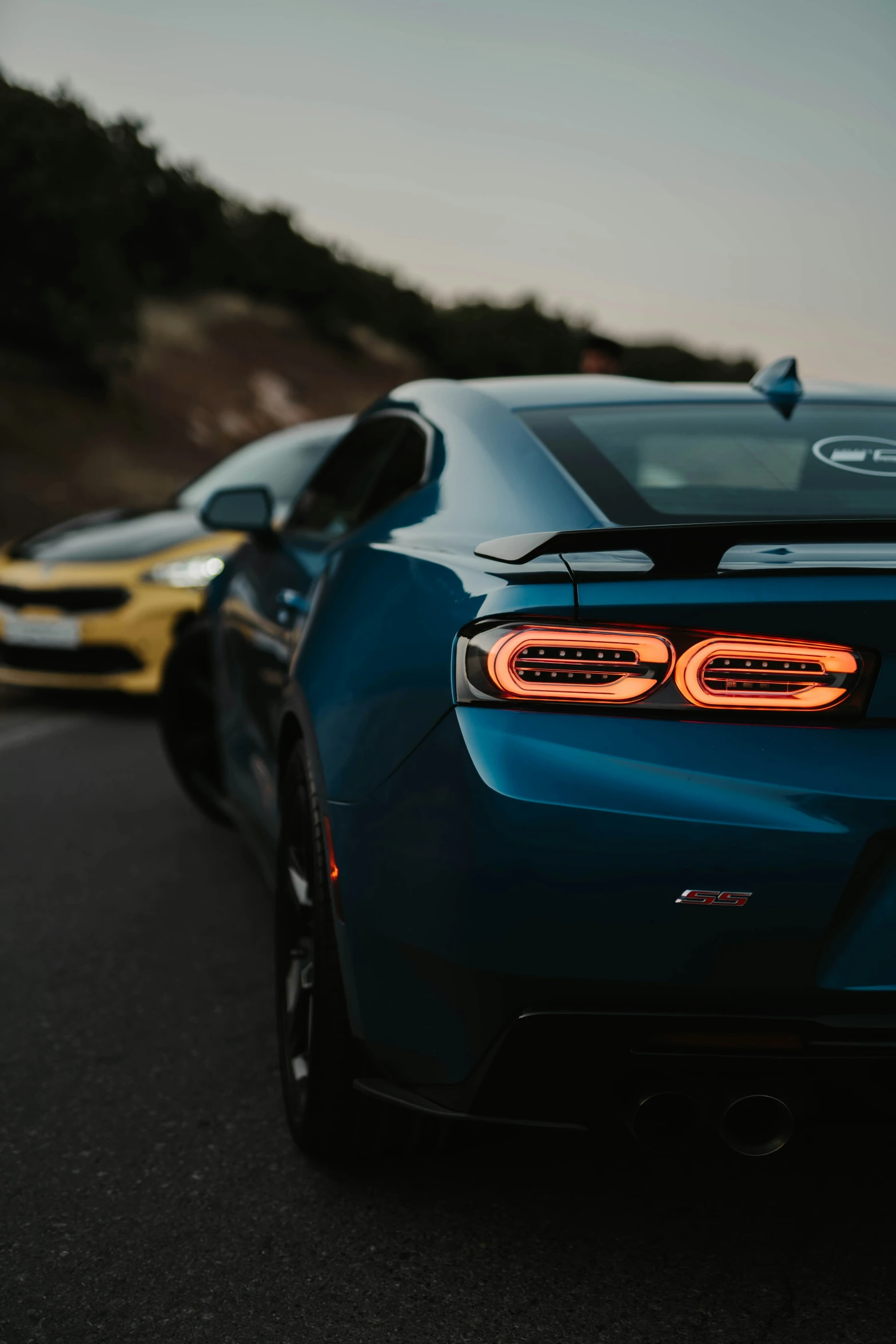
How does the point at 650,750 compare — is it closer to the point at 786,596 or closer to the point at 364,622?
the point at 786,596

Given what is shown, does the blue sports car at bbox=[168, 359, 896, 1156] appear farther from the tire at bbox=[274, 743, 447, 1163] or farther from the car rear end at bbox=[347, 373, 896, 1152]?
the tire at bbox=[274, 743, 447, 1163]

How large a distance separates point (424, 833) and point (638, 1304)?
81 cm

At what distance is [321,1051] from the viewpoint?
2408mm

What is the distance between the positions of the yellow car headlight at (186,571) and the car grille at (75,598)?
7.6 inches

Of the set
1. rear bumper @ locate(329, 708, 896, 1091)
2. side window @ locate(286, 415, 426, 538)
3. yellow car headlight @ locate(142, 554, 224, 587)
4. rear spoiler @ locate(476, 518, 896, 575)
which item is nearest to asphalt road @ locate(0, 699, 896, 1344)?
rear bumper @ locate(329, 708, 896, 1091)

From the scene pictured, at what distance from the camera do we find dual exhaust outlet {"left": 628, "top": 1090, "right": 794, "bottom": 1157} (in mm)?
1966

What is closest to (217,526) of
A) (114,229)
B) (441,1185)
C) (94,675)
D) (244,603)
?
(244,603)

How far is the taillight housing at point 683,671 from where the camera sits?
1876 mm

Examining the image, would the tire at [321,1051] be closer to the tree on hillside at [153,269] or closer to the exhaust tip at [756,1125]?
the exhaust tip at [756,1125]

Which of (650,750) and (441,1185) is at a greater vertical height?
(650,750)

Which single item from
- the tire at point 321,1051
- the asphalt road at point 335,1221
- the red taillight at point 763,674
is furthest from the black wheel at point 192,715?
the red taillight at point 763,674

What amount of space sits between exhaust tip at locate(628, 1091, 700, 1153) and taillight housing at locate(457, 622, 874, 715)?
0.57 metres

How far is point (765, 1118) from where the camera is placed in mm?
1998

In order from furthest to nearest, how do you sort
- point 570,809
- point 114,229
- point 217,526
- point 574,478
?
point 114,229 → point 217,526 → point 574,478 → point 570,809
